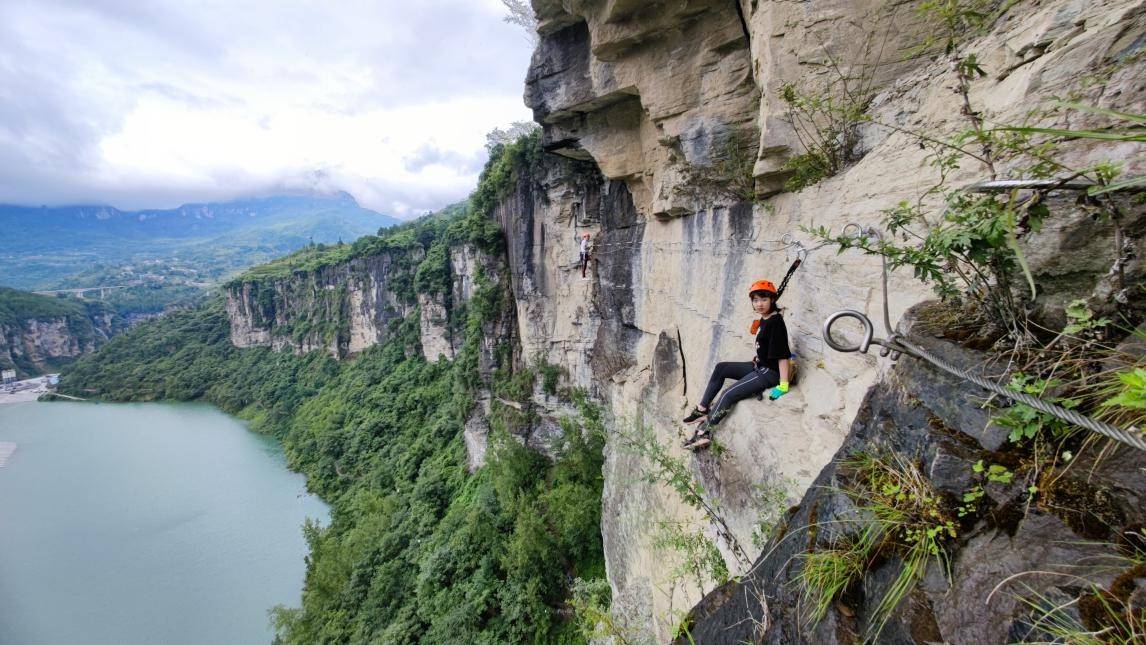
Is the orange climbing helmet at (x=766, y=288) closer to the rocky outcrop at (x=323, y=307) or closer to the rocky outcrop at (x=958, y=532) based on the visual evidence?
the rocky outcrop at (x=958, y=532)

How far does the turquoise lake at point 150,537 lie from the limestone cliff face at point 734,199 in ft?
70.9

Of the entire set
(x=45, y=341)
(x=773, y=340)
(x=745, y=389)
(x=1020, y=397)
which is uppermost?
(x=1020, y=397)

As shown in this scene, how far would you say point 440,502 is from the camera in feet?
63.0

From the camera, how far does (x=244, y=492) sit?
28.8 m

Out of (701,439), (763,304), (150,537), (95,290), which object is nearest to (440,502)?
(701,439)

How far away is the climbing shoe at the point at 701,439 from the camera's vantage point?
13.0ft

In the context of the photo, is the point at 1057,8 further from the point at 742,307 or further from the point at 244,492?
the point at 244,492

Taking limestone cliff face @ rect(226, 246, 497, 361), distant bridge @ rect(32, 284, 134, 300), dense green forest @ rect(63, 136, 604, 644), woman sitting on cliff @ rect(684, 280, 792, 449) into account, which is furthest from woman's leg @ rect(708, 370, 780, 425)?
distant bridge @ rect(32, 284, 134, 300)

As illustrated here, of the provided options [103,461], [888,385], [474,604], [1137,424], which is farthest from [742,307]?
[103,461]

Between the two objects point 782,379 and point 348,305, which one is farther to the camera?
point 348,305

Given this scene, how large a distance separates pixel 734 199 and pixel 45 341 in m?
105

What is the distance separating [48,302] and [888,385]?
109 meters

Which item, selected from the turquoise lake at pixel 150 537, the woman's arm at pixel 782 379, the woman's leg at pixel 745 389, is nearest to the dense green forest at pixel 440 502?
the turquoise lake at pixel 150 537

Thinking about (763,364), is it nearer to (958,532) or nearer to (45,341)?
(958,532)
